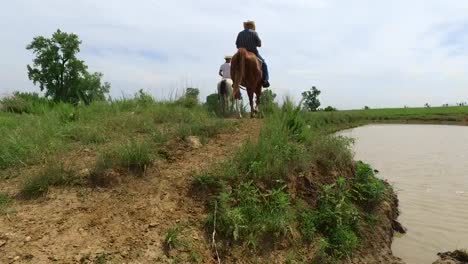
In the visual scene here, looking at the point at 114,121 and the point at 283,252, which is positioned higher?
the point at 114,121

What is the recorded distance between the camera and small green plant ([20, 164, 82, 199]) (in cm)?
480

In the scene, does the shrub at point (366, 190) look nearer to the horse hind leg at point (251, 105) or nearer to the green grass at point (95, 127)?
the green grass at point (95, 127)

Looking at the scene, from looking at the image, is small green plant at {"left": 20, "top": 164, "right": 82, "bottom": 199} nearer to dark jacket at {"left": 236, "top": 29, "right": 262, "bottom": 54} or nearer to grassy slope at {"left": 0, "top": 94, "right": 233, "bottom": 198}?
grassy slope at {"left": 0, "top": 94, "right": 233, "bottom": 198}

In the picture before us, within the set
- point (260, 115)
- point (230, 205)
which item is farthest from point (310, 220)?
point (260, 115)

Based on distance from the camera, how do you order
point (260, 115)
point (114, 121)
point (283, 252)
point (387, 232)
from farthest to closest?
point (260, 115), point (114, 121), point (387, 232), point (283, 252)

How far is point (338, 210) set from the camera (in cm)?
577

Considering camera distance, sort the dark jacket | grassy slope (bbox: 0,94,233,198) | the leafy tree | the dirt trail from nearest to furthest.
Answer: the dirt trail
grassy slope (bbox: 0,94,233,198)
the leafy tree
the dark jacket

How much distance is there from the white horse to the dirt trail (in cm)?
452

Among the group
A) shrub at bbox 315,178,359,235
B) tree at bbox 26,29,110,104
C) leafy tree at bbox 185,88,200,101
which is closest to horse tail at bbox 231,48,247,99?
leafy tree at bbox 185,88,200,101

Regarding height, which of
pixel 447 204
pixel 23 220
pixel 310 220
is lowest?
pixel 447 204

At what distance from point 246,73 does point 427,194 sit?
4744mm

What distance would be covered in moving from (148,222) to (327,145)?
365 centimetres

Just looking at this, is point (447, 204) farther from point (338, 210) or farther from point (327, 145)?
point (338, 210)

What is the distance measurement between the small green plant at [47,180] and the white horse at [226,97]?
17.2ft
